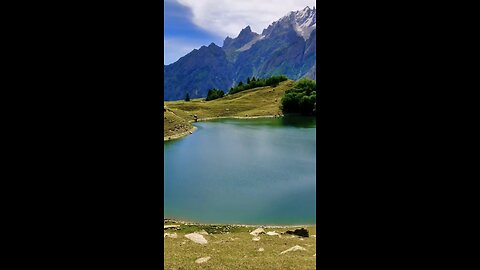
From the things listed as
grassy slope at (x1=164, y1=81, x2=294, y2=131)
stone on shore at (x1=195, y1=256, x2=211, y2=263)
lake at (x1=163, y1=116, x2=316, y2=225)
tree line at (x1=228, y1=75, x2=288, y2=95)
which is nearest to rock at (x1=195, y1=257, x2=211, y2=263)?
stone on shore at (x1=195, y1=256, x2=211, y2=263)

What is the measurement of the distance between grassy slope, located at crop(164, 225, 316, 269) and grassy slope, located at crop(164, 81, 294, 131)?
69888 mm

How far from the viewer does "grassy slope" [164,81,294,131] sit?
91.7m

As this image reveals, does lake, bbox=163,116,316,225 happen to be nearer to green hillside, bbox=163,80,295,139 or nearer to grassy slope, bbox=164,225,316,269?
grassy slope, bbox=164,225,316,269

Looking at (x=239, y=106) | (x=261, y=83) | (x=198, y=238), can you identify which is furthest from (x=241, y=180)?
(x=261, y=83)

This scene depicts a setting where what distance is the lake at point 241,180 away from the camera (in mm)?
20953

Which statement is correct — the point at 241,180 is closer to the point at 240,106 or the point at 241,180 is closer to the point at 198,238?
the point at 198,238

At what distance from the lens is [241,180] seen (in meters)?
29.2

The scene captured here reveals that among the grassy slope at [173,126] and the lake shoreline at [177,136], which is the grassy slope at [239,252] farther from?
the grassy slope at [173,126]

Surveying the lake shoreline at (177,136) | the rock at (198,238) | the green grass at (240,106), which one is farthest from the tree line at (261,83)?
the rock at (198,238)

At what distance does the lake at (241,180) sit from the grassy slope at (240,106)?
35466mm

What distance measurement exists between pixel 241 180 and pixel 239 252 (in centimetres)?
1641
